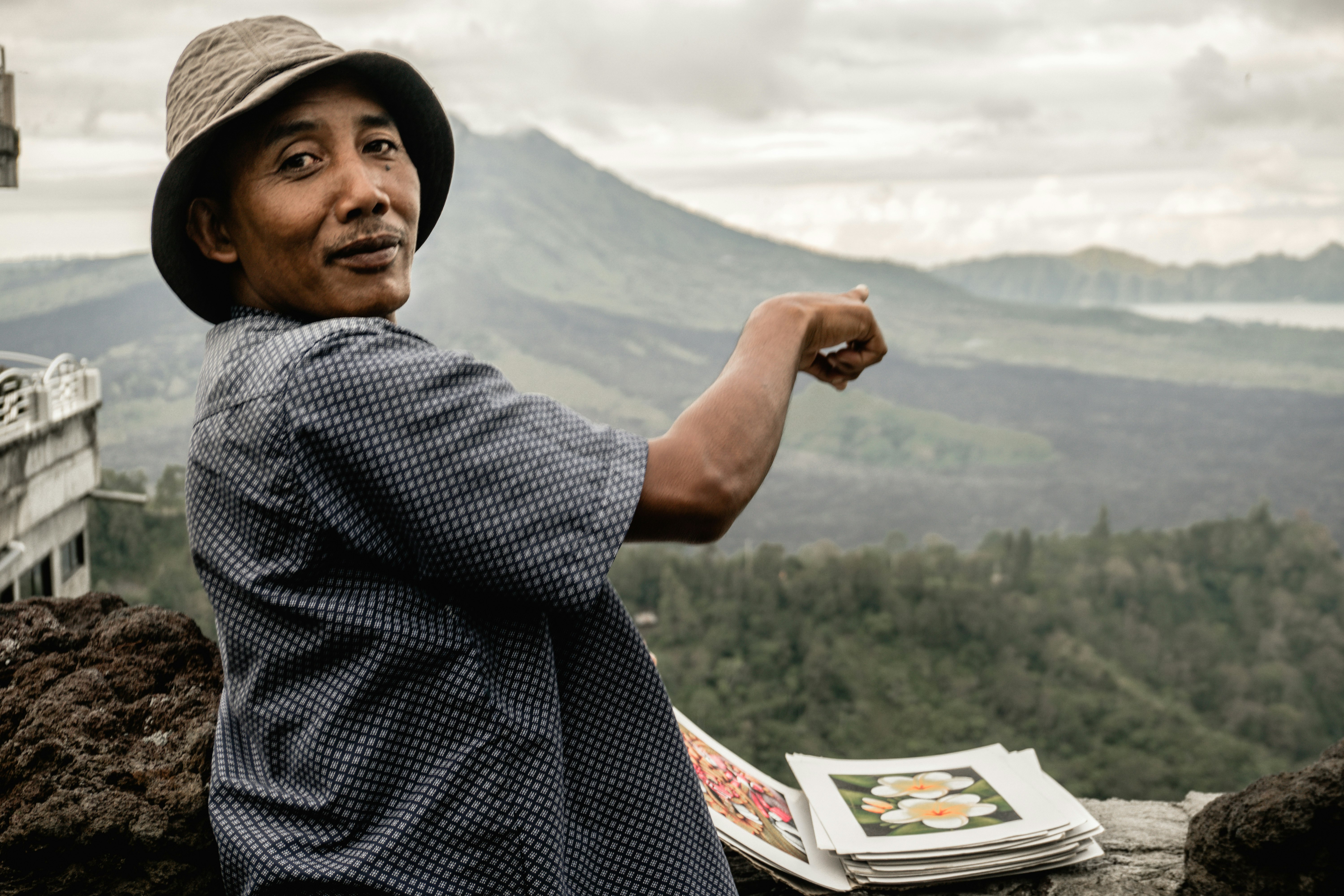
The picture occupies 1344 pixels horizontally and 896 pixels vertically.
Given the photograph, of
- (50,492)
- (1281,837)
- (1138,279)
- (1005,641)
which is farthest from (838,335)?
(1138,279)

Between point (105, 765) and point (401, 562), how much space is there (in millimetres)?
698

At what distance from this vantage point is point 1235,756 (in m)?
50.6

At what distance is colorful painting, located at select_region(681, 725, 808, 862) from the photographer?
2.00 metres

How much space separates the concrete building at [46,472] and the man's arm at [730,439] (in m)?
11.7

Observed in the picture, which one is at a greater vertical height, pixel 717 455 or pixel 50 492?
pixel 717 455

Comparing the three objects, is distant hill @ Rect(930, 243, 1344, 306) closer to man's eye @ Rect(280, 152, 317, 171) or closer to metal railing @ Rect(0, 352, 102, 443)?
metal railing @ Rect(0, 352, 102, 443)

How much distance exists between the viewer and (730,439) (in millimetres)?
1196

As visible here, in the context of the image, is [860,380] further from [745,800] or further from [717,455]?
[717,455]

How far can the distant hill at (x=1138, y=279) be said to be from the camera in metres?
150

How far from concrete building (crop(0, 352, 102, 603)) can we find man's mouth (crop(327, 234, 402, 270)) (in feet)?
37.3

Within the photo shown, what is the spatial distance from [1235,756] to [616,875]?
191 feet

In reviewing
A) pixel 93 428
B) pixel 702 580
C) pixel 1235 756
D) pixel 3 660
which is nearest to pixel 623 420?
pixel 702 580

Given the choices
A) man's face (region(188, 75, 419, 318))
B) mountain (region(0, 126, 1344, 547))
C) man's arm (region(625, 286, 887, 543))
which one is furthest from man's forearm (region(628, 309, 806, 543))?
mountain (region(0, 126, 1344, 547))

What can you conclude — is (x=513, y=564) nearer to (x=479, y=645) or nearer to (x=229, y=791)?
(x=479, y=645)
